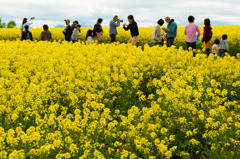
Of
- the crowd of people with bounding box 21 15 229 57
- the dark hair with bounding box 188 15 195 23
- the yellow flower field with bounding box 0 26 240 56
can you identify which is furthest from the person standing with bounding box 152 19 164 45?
the yellow flower field with bounding box 0 26 240 56

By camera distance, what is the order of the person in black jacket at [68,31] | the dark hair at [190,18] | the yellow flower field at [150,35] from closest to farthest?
the dark hair at [190,18]
the person in black jacket at [68,31]
the yellow flower field at [150,35]

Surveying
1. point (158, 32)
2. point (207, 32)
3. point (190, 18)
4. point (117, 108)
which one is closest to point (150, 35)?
point (158, 32)

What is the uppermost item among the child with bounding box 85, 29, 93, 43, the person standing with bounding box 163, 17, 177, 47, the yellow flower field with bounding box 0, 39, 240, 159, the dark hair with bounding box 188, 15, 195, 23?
the dark hair with bounding box 188, 15, 195, 23

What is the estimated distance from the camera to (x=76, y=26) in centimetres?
2066

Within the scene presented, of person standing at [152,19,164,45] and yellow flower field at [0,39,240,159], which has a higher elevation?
person standing at [152,19,164,45]

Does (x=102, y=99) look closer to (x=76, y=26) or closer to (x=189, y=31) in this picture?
(x=189, y=31)

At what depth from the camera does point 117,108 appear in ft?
28.8

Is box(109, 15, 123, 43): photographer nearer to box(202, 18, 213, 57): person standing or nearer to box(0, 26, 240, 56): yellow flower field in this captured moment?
box(0, 26, 240, 56): yellow flower field

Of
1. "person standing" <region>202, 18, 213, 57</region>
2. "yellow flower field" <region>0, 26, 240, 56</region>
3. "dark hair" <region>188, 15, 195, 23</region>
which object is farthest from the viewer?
"yellow flower field" <region>0, 26, 240, 56</region>

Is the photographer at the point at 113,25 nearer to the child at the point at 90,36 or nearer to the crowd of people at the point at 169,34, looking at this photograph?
the crowd of people at the point at 169,34

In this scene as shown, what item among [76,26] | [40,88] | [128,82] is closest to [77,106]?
[40,88]

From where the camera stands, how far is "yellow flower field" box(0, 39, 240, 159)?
578 cm

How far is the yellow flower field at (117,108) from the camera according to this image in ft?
19.0

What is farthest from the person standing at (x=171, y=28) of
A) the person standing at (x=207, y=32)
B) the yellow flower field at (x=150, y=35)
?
the yellow flower field at (x=150, y=35)
